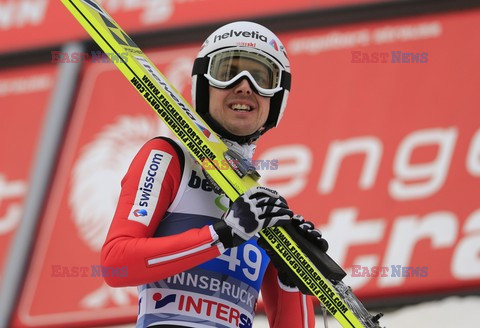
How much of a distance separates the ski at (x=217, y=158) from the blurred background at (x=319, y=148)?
10.0 ft

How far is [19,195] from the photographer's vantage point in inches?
291

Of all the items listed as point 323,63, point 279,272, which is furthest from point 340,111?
point 279,272

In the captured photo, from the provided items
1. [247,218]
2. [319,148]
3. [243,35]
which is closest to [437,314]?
[319,148]

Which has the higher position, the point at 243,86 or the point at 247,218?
the point at 243,86

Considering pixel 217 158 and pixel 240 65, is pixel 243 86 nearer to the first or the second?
pixel 240 65

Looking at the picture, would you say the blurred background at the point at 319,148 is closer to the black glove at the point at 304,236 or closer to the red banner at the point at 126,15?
the red banner at the point at 126,15

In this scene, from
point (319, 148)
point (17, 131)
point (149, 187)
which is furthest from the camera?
point (17, 131)

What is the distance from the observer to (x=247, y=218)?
2730 mm

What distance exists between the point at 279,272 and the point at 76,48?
17.4 feet

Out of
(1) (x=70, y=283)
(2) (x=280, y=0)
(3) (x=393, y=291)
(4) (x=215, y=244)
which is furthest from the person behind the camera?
(2) (x=280, y=0)

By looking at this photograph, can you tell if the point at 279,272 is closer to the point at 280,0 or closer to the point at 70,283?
the point at 70,283

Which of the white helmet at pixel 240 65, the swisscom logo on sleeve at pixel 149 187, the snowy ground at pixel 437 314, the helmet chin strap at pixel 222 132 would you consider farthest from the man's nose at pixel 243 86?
the snowy ground at pixel 437 314

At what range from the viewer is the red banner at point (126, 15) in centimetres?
773

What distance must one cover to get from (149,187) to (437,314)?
363 cm
